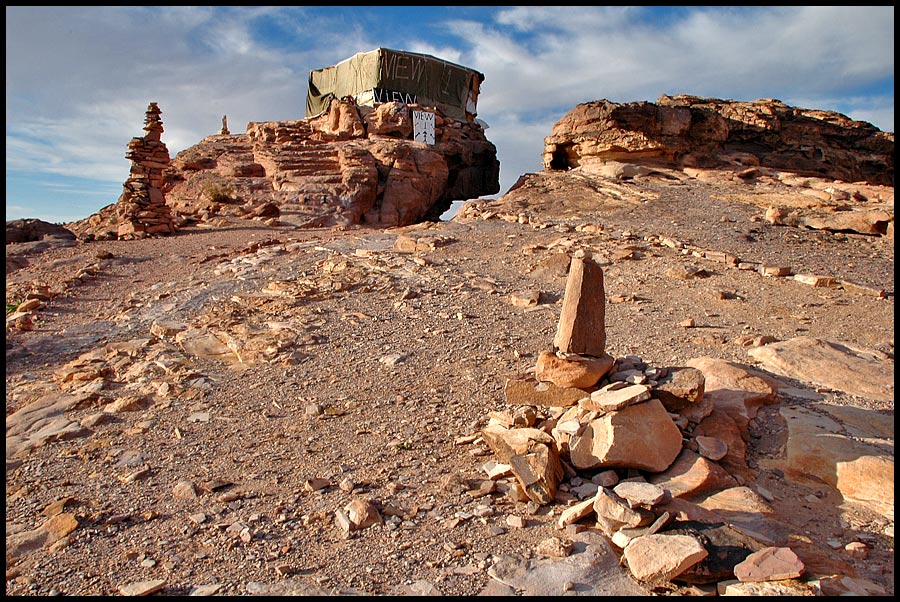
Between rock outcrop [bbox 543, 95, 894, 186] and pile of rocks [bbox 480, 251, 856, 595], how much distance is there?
14.4 metres

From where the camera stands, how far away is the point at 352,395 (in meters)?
5.54

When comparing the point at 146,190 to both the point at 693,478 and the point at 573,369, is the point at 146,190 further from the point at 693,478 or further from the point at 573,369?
the point at 693,478

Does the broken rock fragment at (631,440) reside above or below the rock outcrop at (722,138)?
below

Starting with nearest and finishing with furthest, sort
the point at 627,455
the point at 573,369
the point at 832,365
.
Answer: the point at 627,455, the point at 573,369, the point at 832,365

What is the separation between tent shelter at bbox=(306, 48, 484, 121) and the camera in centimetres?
2445

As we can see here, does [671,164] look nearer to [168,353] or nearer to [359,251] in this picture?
[359,251]

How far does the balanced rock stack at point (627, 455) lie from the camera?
308cm

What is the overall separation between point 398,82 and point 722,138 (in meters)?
13.2

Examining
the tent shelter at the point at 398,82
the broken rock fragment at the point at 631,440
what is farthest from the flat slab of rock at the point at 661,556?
the tent shelter at the point at 398,82

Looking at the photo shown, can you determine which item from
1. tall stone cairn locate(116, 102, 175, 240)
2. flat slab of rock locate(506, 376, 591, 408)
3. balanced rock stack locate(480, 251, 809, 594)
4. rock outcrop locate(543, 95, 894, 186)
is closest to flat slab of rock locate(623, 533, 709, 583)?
balanced rock stack locate(480, 251, 809, 594)

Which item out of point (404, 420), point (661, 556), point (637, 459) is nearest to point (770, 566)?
point (661, 556)

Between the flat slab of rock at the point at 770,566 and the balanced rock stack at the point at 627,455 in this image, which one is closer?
the flat slab of rock at the point at 770,566

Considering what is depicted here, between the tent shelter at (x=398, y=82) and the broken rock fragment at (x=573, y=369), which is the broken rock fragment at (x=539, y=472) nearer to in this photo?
the broken rock fragment at (x=573, y=369)

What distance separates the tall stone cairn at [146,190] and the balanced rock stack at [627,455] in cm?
1373
